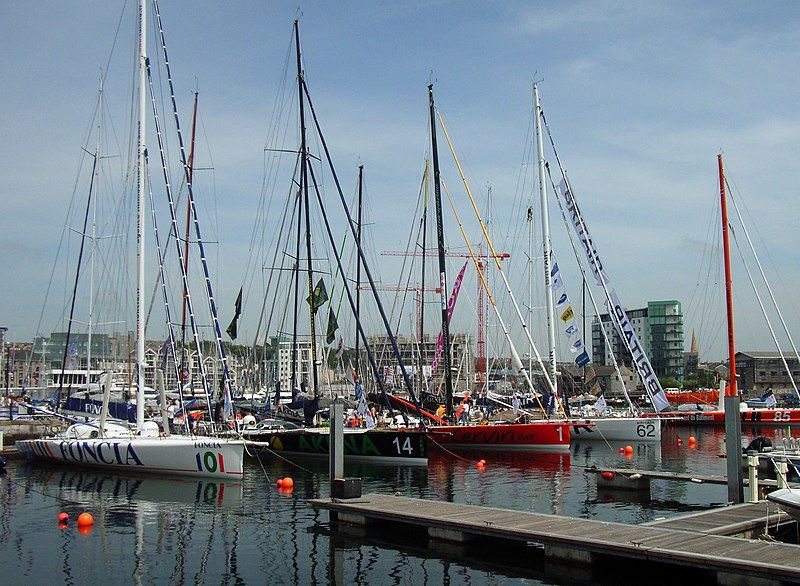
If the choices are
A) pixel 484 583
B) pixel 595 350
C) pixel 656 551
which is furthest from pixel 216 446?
pixel 595 350

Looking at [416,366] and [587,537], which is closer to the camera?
[587,537]

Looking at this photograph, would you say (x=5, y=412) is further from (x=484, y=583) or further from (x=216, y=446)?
(x=484, y=583)

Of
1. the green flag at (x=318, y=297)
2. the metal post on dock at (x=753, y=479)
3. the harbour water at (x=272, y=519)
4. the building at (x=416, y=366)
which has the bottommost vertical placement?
the harbour water at (x=272, y=519)

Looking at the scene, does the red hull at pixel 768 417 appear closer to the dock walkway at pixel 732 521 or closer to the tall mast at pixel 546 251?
the tall mast at pixel 546 251

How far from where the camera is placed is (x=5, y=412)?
47250 millimetres

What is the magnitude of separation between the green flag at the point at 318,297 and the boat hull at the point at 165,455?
1207cm

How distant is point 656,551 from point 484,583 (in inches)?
140

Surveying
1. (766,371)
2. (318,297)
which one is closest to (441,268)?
(318,297)

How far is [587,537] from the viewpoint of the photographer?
58.7 ft

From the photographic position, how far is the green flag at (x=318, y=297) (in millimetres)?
42906

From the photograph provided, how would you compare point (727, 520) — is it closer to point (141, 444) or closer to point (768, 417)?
point (141, 444)

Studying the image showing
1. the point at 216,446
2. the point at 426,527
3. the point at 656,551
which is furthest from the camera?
the point at 216,446

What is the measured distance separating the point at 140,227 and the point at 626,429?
103 feet

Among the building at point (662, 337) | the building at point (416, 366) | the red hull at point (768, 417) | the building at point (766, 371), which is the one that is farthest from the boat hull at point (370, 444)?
the building at point (662, 337)
